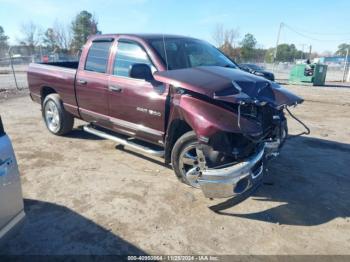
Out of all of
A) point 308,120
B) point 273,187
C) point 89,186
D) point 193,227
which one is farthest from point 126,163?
point 308,120

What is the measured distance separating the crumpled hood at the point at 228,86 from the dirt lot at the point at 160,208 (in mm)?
1217

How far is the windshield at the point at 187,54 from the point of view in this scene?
4.26 meters

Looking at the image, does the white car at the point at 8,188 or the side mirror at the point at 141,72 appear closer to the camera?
the white car at the point at 8,188

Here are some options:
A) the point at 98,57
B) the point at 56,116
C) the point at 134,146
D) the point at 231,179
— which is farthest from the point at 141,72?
the point at 56,116

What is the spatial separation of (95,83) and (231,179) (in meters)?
3.00

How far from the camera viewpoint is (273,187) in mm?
4254

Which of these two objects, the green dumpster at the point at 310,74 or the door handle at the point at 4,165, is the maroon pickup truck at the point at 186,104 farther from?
the green dumpster at the point at 310,74

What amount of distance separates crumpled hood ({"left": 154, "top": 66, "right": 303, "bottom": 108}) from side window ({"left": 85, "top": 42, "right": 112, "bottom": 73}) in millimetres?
1777

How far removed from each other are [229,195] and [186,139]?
2.95 ft

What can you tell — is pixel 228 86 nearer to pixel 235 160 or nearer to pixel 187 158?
pixel 235 160

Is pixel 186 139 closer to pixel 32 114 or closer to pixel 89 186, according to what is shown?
pixel 89 186

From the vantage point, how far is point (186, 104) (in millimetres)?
3447

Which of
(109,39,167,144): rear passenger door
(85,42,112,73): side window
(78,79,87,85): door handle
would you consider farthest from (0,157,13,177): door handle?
(78,79,87,85): door handle

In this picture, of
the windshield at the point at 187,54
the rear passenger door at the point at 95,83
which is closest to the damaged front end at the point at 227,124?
the windshield at the point at 187,54
